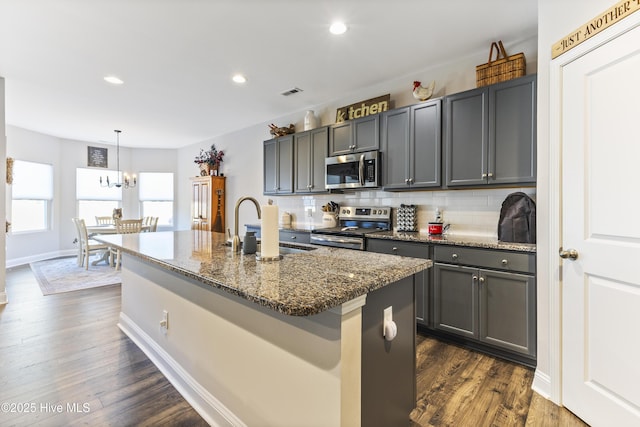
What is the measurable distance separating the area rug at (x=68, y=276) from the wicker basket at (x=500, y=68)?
17.7ft

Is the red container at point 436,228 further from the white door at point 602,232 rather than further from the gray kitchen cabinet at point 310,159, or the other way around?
the gray kitchen cabinet at point 310,159

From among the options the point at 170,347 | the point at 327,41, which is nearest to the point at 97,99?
the point at 327,41

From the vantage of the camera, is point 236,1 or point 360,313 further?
point 236,1

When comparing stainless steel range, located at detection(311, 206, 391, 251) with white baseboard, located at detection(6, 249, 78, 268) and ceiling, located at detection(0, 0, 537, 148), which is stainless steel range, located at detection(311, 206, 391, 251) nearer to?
ceiling, located at detection(0, 0, 537, 148)

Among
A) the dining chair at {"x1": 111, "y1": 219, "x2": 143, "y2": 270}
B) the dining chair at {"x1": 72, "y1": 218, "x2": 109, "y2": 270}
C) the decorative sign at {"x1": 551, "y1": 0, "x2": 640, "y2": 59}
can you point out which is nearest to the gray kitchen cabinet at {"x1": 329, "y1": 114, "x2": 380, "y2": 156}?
the decorative sign at {"x1": 551, "y1": 0, "x2": 640, "y2": 59}

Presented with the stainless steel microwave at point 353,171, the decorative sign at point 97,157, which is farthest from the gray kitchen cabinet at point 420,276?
the decorative sign at point 97,157

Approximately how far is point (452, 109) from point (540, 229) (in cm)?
129

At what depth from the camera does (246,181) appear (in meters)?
5.42

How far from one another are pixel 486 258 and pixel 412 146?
4.09 ft

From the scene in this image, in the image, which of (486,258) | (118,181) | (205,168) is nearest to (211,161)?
(205,168)

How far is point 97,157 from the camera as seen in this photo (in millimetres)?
7031

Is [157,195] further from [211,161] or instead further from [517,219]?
[517,219]

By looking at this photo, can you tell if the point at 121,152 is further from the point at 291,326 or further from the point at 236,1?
the point at 291,326

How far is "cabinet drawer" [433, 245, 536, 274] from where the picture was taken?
2.13m
